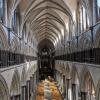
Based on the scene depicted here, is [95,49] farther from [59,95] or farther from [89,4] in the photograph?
[59,95]

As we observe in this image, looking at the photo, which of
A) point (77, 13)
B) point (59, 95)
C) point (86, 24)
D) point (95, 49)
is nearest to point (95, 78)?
point (95, 49)

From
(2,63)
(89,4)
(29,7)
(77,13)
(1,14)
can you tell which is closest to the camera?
(2,63)

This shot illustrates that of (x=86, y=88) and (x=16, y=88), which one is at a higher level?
(x=86, y=88)

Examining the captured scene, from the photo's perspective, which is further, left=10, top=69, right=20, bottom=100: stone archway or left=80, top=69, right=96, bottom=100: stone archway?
left=10, top=69, right=20, bottom=100: stone archway

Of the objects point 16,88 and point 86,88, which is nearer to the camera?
point 86,88

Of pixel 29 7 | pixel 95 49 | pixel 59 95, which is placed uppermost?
pixel 29 7

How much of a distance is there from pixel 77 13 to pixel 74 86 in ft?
25.3

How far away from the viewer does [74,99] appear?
2322cm

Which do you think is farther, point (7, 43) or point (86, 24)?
point (86, 24)

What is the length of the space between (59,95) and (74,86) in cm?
1498

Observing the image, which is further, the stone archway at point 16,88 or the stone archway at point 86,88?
the stone archway at point 16,88

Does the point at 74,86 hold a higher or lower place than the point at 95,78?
lower

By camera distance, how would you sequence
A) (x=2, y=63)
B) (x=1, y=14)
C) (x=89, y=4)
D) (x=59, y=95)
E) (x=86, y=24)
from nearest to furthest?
1. (x=2, y=63)
2. (x=1, y=14)
3. (x=89, y=4)
4. (x=86, y=24)
5. (x=59, y=95)

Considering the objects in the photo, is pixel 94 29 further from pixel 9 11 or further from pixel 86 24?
pixel 9 11
